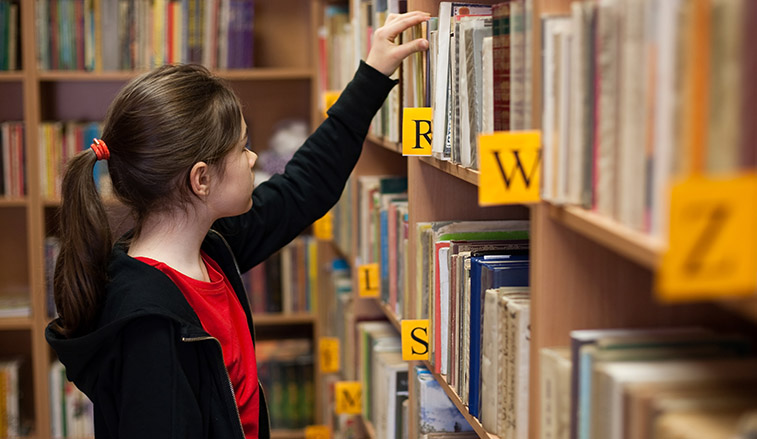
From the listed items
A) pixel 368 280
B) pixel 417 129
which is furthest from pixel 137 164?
pixel 368 280

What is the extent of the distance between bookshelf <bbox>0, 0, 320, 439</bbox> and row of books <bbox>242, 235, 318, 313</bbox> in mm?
43

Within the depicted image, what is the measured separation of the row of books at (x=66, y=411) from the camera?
9.88ft

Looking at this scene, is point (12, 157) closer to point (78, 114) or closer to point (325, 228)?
point (78, 114)

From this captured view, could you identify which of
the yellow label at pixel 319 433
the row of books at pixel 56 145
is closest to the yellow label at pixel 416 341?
the yellow label at pixel 319 433

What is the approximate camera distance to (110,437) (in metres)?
1.47

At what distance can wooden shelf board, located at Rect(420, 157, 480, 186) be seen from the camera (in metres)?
1.20

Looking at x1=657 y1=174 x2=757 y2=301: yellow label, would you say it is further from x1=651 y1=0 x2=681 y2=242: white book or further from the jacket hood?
the jacket hood

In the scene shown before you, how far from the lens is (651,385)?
75cm

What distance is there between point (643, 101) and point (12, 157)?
271 cm

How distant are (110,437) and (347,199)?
1218 mm

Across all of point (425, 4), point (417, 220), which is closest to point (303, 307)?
point (417, 220)

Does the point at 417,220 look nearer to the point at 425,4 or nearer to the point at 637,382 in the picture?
the point at 425,4

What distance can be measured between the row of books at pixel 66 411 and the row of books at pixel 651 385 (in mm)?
2460

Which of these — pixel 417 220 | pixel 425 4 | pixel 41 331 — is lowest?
pixel 41 331
